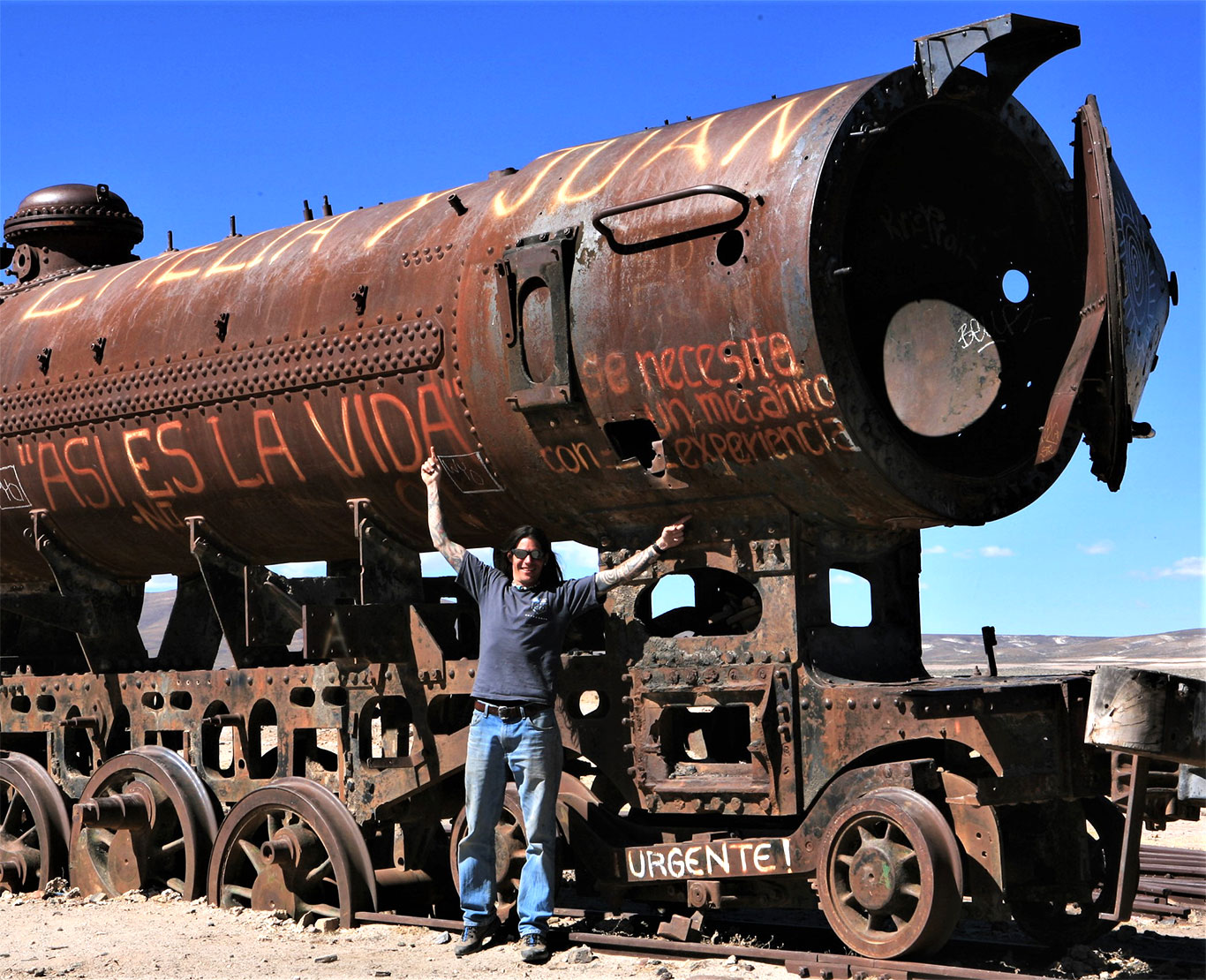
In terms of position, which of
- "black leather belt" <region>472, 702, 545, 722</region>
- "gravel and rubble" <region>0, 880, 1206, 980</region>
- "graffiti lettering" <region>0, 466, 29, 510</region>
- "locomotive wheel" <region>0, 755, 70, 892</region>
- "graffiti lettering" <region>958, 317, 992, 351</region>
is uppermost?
"graffiti lettering" <region>958, 317, 992, 351</region>

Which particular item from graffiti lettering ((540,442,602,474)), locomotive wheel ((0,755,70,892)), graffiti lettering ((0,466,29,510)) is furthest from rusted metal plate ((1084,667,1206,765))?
graffiti lettering ((0,466,29,510))

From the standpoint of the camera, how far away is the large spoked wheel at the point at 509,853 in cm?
756

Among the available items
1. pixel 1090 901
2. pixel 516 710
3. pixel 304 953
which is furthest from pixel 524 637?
pixel 1090 901

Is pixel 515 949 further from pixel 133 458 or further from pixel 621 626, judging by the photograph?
pixel 133 458

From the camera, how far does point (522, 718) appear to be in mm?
7051

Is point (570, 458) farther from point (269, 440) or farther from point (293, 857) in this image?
point (293, 857)

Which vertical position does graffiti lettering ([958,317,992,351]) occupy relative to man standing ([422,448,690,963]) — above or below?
above

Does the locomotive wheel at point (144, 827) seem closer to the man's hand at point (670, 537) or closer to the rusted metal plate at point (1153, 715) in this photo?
the man's hand at point (670, 537)

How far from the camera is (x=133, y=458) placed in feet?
29.8

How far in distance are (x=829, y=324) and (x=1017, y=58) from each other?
1.81 metres

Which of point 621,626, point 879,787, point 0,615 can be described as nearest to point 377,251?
point 621,626

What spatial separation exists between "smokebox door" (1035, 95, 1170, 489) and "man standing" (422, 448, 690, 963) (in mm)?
1989

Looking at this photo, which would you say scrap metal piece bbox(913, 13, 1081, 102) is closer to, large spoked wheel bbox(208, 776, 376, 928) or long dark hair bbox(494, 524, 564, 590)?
long dark hair bbox(494, 524, 564, 590)

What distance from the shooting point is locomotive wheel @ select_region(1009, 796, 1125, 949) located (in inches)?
280
